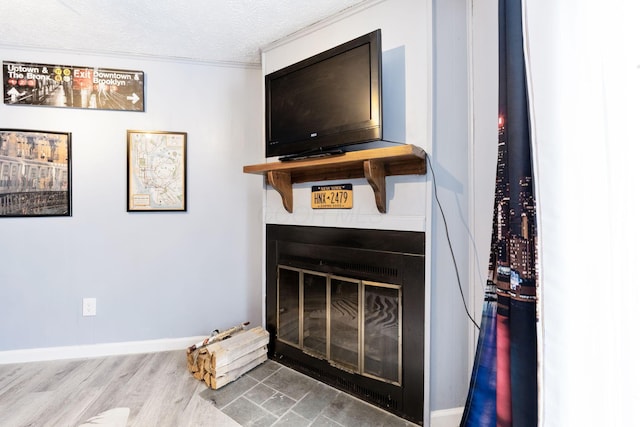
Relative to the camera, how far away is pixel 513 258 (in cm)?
98

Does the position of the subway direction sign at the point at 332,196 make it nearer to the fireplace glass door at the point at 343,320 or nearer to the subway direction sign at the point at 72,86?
the fireplace glass door at the point at 343,320

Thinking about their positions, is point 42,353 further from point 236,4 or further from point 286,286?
point 236,4

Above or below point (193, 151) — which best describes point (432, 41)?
above

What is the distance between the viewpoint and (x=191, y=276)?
2.36m

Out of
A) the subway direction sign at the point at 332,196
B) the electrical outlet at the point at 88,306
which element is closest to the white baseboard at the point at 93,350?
the electrical outlet at the point at 88,306

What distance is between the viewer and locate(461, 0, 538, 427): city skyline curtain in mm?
925

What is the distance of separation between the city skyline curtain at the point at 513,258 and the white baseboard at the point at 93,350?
2.11 m

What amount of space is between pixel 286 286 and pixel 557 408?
1.55m

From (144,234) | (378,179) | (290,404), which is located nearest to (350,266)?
(378,179)

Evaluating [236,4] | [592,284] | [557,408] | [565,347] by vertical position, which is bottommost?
[557,408]

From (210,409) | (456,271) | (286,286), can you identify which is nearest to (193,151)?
(286,286)

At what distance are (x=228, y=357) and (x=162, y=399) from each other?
0.40 metres

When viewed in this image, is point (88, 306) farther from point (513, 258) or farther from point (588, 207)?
point (588, 207)

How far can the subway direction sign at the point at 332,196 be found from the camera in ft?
5.78
